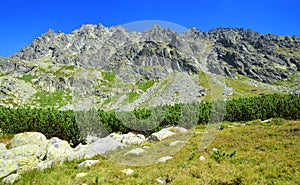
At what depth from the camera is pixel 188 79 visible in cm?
1048

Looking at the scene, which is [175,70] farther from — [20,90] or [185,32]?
[20,90]

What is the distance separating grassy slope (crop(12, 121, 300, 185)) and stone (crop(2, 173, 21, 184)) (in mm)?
318

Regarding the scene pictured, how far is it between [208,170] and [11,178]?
31.4 ft

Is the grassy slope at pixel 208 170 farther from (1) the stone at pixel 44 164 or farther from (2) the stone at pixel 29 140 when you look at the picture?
(2) the stone at pixel 29 140

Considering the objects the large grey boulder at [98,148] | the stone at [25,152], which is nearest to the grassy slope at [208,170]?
the large grey boulder at [98,148]

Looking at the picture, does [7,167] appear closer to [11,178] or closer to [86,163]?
[11,178]

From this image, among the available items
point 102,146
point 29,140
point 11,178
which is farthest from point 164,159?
point 29,140

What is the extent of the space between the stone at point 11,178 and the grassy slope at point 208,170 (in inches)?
12.5

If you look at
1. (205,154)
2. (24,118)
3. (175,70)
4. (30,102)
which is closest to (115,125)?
(24,118)

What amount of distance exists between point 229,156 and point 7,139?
22104 millimetres

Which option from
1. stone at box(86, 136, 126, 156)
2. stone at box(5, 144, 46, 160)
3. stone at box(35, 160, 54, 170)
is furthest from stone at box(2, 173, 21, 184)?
stone at box(86, 136, 126, 156)

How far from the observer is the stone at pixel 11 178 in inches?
445

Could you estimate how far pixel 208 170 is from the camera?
11.5 meters

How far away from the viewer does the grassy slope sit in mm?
10031
